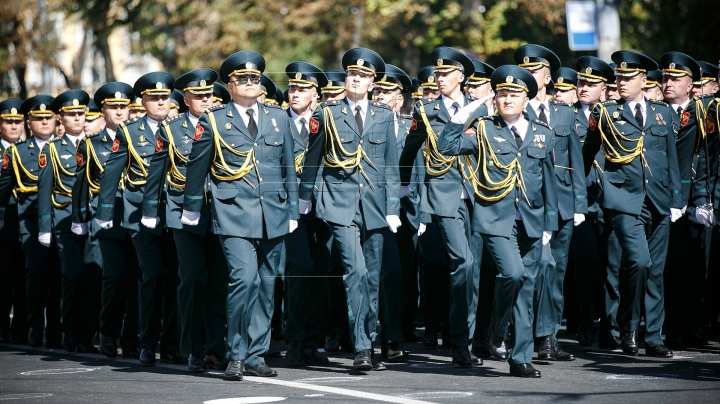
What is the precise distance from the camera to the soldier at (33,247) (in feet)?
38.7

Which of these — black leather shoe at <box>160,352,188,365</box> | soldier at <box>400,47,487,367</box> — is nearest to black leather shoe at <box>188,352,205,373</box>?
black leather shoe at <box>160,352,188,365</box>

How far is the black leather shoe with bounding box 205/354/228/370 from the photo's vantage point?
971 centimetres

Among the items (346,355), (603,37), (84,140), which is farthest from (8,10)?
(346,355)

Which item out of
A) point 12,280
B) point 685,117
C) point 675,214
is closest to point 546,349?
point 675,214

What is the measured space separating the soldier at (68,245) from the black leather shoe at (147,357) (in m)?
1.15

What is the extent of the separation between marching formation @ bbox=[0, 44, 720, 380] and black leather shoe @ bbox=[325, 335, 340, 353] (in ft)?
0.14

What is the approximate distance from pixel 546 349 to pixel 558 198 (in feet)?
3.93

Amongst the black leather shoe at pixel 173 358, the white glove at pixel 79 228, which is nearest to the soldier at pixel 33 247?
the white glove at pixel 79 228

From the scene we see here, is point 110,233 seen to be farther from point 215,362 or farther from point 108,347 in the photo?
point 215,362

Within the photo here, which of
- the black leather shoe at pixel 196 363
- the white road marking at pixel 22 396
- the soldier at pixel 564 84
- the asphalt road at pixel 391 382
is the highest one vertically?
the soldier at pixel 564 84

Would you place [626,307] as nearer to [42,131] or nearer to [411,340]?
[411,340]

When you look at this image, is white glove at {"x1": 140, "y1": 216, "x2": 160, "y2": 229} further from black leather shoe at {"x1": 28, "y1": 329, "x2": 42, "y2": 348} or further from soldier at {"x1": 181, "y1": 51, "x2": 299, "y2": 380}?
black leather shoe at {"x1": 28, "y1": 329, "x2": 42, "y2": 348}

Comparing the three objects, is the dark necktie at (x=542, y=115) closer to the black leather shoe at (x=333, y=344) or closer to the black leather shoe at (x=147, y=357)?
the black leather shoe at (x=333, y=344)

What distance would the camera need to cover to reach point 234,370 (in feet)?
29.6
